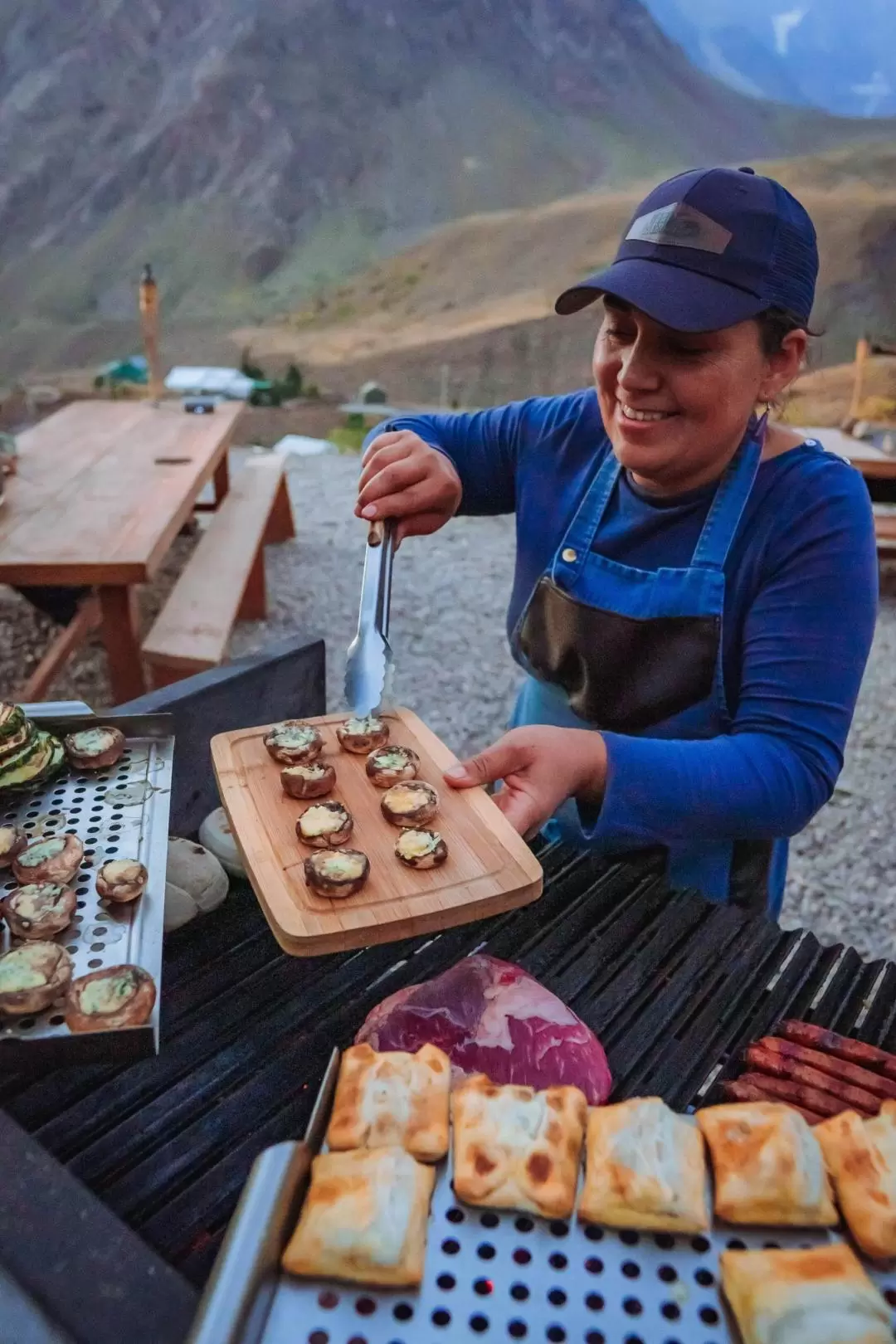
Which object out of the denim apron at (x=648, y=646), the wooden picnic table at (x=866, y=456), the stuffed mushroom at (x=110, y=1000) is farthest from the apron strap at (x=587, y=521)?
the wooden picnic table at (x=866, y=456)

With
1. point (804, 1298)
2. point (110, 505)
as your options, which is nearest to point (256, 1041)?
point (804, 1298)

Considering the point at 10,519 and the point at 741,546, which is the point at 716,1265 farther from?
the point at 10,519

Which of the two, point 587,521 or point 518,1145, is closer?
point 518,1145

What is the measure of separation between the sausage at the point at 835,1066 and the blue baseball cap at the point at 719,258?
1.00 meters

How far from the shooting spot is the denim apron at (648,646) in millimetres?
1598

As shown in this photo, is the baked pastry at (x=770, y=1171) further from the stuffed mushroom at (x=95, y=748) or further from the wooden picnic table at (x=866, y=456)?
the wooden picnic table at (x=866, y=456)

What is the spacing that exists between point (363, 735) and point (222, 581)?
2709 millimetres

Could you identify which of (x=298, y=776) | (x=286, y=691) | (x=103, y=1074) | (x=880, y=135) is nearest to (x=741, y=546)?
(x=298, y=776)

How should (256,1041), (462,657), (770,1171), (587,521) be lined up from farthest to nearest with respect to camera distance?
(462,657) < (587,521) < (256,1041) < (770,1171)

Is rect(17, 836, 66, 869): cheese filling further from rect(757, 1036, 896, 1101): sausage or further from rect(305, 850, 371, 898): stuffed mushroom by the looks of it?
rect(757, 1036, 896, 1101): sausage

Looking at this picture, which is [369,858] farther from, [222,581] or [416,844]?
[222,581]

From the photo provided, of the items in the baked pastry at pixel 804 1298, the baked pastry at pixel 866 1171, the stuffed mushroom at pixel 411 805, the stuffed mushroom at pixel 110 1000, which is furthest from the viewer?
the stuffed mushroom at pixel 411 805

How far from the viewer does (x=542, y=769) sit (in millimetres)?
1405

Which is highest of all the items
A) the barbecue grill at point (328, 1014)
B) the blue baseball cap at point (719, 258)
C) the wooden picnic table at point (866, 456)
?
the blue baseball cap at point (719, 258)
